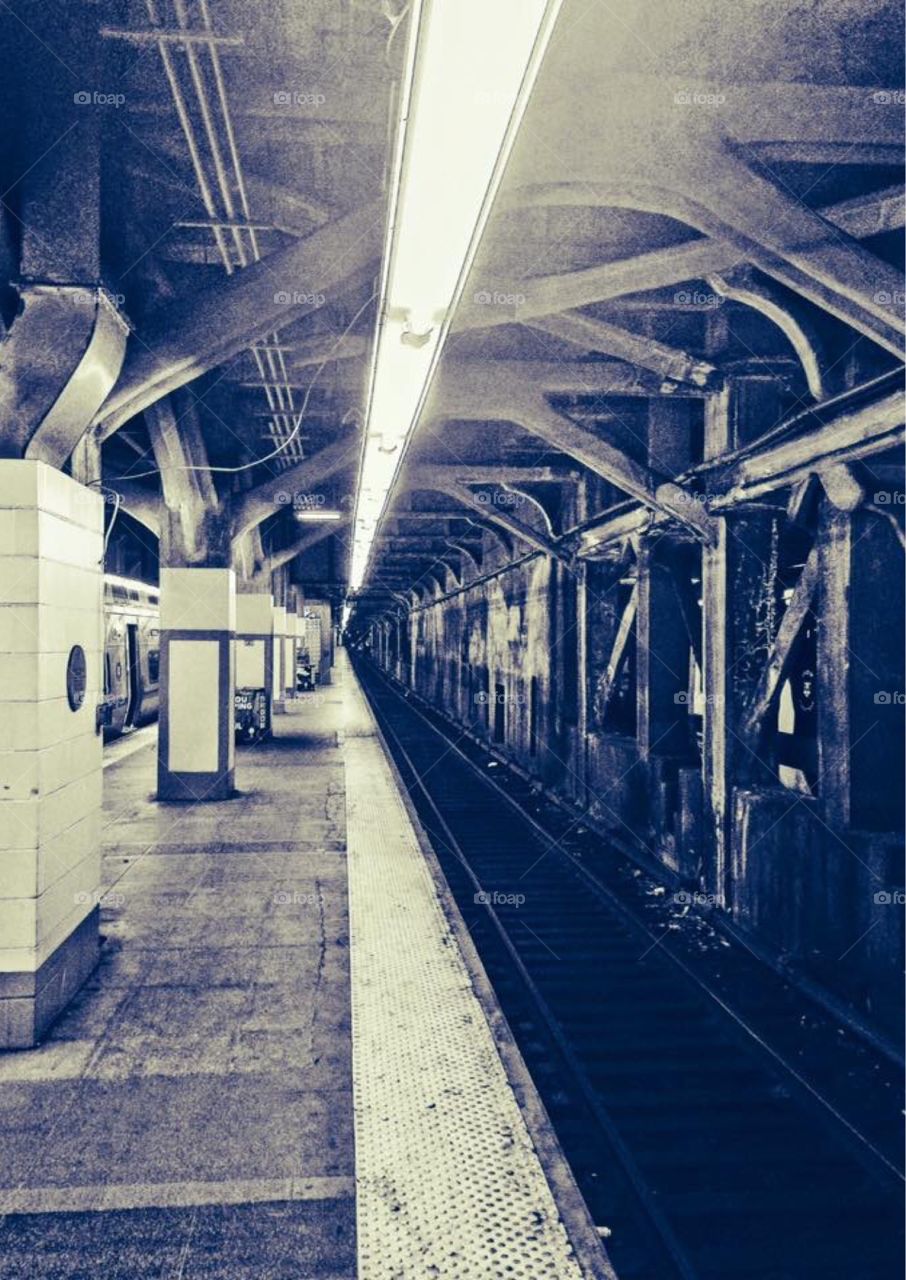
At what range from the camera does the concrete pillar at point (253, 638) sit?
1764cm

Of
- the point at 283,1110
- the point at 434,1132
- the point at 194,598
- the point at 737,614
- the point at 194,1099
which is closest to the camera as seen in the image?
the point at 434,1132

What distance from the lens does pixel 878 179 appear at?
17.5ft

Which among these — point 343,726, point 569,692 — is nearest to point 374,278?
point 569,692

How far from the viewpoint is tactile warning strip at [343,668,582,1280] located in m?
2.88

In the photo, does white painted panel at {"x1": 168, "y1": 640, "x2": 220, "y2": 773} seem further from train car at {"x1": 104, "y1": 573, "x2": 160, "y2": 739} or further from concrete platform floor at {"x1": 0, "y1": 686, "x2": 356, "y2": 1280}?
train car at {"x1": 104, "y1": 573, "x2": 160, "y2": 739}

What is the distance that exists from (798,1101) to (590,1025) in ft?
4.79

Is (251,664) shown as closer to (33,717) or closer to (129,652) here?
(129,652)

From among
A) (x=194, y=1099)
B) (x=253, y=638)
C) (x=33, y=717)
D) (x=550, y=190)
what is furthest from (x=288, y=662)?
(x=194, y=1099)

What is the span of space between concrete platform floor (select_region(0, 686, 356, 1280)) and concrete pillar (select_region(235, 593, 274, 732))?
33.7 ft

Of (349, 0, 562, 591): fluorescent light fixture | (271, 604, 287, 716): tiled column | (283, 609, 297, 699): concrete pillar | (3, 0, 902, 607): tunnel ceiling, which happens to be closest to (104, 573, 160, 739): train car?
(271, 604, 287, 716): tiled column

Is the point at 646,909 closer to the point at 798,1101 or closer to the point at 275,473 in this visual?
the point at 798,1101

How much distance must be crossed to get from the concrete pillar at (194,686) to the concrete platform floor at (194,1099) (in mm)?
3824

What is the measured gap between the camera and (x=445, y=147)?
9.17 feet

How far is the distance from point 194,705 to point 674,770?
630cm
